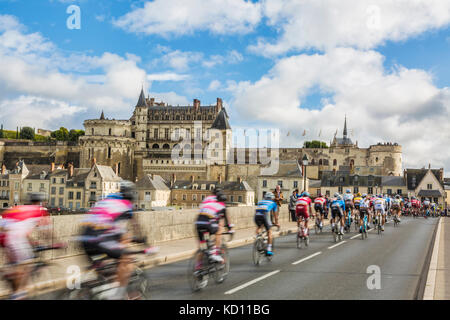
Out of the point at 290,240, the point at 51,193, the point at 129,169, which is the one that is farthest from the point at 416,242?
the point at 129,169

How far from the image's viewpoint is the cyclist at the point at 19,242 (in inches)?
231

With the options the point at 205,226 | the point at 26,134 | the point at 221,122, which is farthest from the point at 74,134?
the point at 205,226

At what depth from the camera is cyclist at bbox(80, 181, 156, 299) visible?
5.84 meters

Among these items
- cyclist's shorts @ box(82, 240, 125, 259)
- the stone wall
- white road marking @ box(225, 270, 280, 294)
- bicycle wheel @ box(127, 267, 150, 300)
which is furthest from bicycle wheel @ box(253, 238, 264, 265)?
cyclist's shorts @ box(82, 240, 125, 259)

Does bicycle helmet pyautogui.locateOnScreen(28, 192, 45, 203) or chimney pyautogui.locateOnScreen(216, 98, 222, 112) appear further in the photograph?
chimney pyautogui.locateOnScreen(216, 98, 222, 112)

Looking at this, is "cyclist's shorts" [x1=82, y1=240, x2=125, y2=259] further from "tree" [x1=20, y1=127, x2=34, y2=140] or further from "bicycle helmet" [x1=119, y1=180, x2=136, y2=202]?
"tree" [x1=20, y1=127, x2=34, y2=140]

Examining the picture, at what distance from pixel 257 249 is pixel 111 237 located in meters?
5.47

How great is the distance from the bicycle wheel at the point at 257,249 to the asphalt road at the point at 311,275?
0.60ft

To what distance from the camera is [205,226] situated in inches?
319

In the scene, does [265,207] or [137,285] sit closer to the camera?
[137,285]

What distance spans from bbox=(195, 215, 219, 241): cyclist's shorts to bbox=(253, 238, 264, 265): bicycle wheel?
2.70 m

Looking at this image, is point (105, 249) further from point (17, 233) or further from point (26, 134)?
point (26, 134)

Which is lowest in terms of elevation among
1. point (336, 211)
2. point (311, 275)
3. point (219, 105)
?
point (311, 275)
